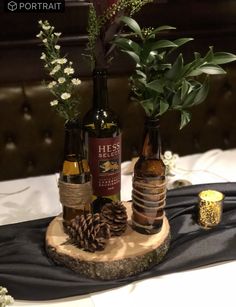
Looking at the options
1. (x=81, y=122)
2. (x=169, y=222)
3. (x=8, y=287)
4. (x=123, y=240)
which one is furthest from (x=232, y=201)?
(x=8, y=287)

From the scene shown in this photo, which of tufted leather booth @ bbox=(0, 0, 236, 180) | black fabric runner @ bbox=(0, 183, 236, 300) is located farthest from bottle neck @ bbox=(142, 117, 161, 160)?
tufted leather booth @ bbox=(0, 0, 236, 180)

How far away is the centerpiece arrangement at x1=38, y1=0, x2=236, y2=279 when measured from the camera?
84 centimetres

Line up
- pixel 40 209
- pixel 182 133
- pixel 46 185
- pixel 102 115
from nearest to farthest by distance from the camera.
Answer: pixel 102 115 → pixel 40 209 → pixel 46 185 → pixel 182 133

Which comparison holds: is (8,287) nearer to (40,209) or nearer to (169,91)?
(40,209)

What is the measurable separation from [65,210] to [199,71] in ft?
1.30

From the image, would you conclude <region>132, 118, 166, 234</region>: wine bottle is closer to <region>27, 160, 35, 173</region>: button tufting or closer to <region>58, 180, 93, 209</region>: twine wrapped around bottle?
<region>58, 180, 93, 209</region>: twine wrapped around bottle

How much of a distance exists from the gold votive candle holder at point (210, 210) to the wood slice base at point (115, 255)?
0.14 meters

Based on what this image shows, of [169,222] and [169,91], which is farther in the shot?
[169,222]

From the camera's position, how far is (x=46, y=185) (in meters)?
1.33

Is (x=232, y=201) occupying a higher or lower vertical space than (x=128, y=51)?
lower

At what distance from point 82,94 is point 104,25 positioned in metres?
0.61

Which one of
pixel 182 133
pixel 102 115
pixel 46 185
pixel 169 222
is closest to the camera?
pixel 102 115

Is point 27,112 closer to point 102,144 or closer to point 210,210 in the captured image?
point 102,144

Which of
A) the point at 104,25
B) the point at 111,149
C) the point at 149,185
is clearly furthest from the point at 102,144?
the point at 104,25
